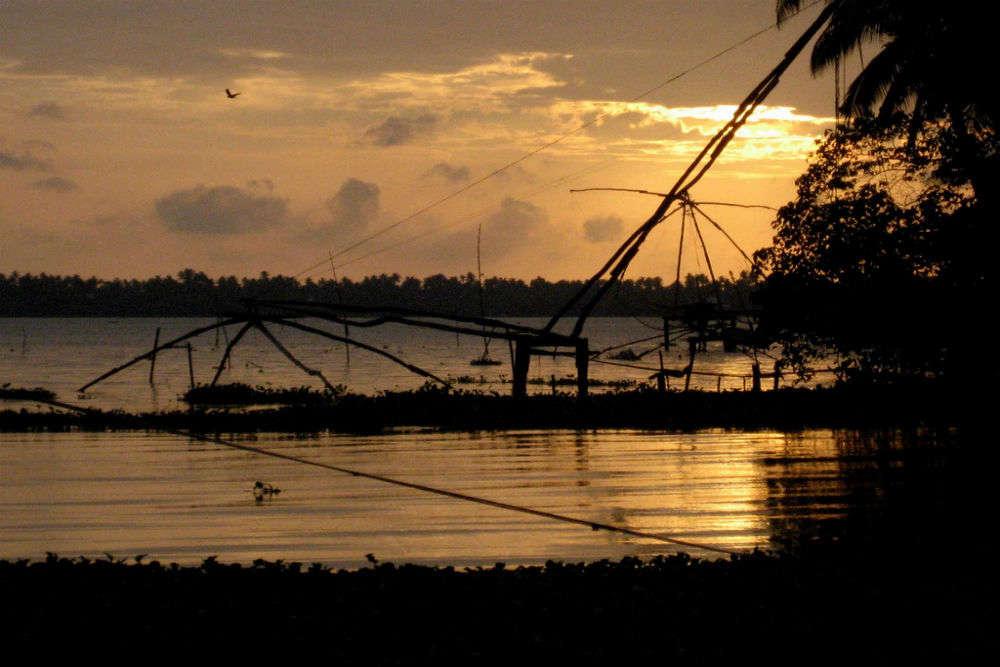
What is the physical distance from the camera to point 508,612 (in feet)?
22.3

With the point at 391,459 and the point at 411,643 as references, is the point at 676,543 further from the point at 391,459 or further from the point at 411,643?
the point at 391,459

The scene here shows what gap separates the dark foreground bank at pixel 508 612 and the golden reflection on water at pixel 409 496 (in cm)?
198

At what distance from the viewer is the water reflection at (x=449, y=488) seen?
10445mm

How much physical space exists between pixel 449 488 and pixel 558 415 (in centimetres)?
956

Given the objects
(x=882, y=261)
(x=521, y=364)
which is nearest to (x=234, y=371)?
(x=521, y=364)

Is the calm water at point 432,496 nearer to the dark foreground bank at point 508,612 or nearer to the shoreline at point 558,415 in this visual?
the shoreline at point 558,415

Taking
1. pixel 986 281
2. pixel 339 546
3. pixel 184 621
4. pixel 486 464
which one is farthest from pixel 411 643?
pixel 986 281

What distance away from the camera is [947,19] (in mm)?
17891

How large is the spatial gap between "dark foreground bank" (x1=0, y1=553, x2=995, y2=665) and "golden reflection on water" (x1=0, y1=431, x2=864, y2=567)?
1.98 meters

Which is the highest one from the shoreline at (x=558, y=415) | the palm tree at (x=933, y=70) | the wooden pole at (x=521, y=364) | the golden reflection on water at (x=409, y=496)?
the palm tree at (x=933, y=70)

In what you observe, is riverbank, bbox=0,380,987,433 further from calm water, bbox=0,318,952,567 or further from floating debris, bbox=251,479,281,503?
floating debris, bbox=251,479,281,503

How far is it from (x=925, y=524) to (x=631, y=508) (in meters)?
3.08

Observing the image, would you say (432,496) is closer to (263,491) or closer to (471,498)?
(471,498)

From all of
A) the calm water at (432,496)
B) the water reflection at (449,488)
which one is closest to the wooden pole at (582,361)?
the calm water at (432,496)
